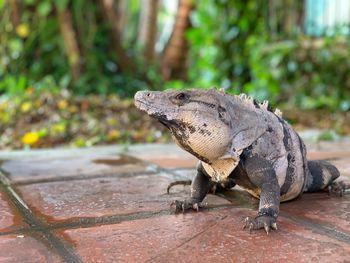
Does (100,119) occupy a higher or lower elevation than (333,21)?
lower

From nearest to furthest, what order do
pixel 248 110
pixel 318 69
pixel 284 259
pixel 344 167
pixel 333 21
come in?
pixel 284 259 → pixel 248 110 → pixel 344 167 → pixel 318 69 → pixel 333 21

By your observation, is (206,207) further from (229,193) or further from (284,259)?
(284,259)

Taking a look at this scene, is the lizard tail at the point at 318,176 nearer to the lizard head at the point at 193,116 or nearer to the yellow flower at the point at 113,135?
the lizard head at the point at 193,116

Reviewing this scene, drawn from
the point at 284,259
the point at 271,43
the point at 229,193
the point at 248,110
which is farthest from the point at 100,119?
the point at 284,259

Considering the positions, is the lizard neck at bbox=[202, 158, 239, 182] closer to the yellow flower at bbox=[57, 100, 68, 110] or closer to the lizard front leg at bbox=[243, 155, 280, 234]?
the lizard front leg at bbox=[243, 155, 280, 234]

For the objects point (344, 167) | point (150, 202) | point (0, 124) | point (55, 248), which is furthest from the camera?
point (0, 124)

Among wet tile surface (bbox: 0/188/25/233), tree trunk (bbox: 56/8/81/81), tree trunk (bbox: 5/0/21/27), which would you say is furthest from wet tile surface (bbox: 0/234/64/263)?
tree trunk (bbox: 5/0/21/27)

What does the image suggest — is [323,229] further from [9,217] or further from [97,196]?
[9,217]
